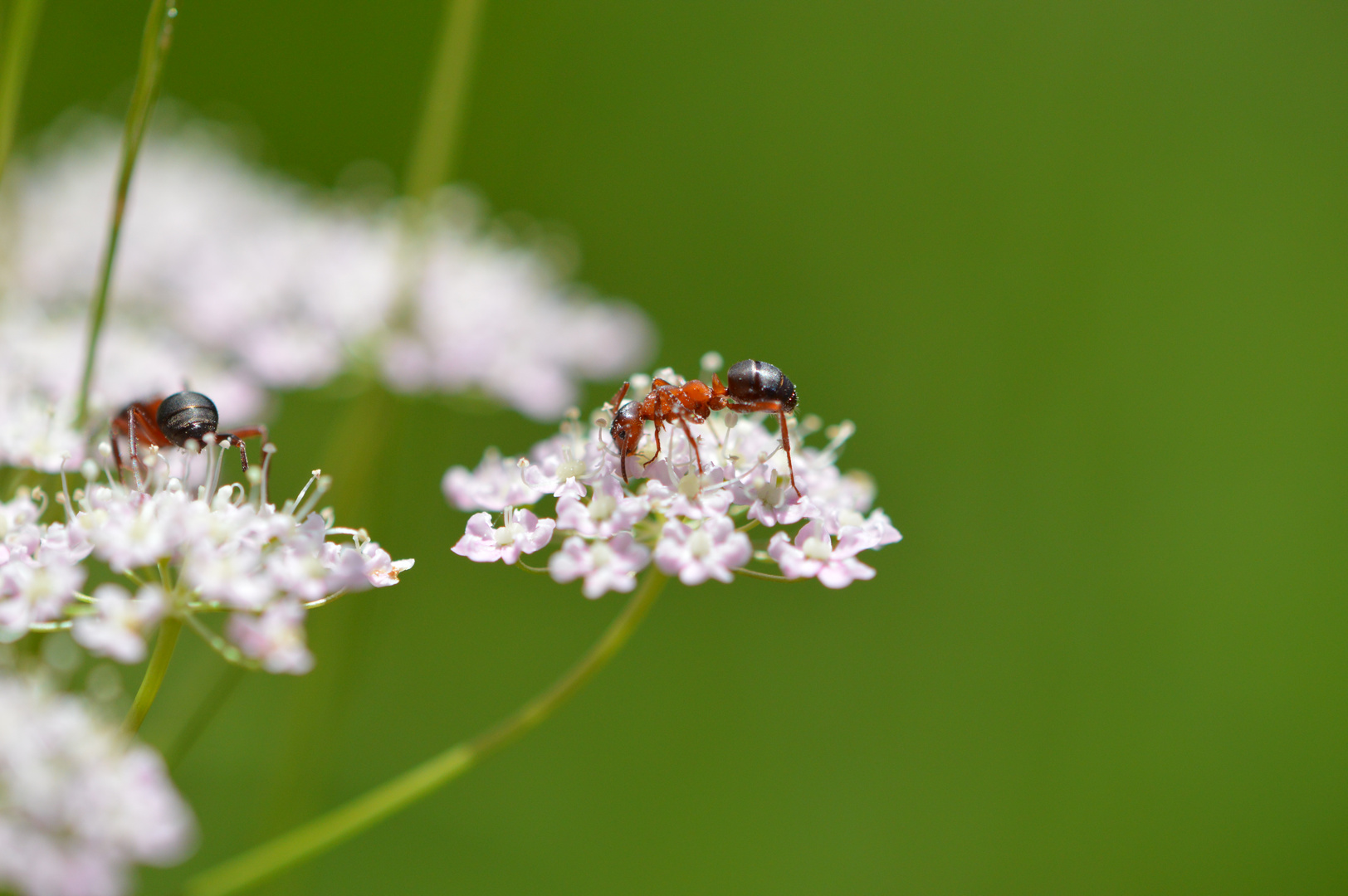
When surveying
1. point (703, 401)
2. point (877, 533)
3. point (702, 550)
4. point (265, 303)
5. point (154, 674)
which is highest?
point (265, 303)

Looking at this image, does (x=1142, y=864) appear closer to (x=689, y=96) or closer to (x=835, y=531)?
(x=835, y=531)

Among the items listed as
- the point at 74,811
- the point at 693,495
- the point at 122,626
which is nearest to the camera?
the point at 74,811

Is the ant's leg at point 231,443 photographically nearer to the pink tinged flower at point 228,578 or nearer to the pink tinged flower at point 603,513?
the pink tinged flower at point 228,578

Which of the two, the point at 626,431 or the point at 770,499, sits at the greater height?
the point at 626,431

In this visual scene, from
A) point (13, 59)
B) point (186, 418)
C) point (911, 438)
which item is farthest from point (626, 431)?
point (911, 438)

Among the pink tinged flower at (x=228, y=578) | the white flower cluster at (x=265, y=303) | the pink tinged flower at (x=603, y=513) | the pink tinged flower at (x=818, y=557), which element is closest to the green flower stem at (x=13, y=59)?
the white flower cluster at (x=265, y=303)

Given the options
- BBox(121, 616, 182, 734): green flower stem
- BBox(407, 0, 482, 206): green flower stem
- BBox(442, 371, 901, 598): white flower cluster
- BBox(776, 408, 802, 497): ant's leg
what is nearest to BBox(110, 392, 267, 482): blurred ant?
BBox(442, 371, 901, 598): white flower cluster

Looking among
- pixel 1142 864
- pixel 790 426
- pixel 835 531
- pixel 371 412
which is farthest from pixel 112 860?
pixel 1142 864

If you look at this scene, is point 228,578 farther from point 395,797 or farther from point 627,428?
point 627,428
